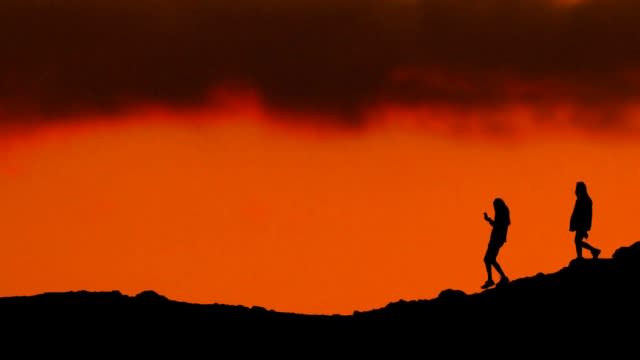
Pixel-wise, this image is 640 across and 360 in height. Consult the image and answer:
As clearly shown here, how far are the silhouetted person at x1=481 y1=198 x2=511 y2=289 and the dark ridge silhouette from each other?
2.42ft

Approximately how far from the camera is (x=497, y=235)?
45438mm

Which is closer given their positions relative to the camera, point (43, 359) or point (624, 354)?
point (624, 354)

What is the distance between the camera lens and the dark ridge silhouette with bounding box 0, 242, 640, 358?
41625mm

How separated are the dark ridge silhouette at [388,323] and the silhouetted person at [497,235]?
0.74m

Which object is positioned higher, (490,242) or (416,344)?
(490,242)

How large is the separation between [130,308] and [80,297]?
66.5 inches

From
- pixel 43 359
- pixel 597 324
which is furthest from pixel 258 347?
pixel 597 324

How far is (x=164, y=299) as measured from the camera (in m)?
46.2

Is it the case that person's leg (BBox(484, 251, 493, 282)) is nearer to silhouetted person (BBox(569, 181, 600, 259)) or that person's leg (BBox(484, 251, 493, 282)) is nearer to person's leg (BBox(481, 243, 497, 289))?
person's leg (BBox(481, 243, 497, 289))

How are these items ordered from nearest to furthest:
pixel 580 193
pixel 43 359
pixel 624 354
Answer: pixel 624 354
pixel 43 359
pixel 580 193

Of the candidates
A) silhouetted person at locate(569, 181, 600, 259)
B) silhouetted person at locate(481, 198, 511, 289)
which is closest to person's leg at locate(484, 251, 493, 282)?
silhouetted person at locate(481, 198, 511, 289)

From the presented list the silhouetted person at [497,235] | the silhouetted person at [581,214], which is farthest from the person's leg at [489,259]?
the silhouetted person at [581,214]

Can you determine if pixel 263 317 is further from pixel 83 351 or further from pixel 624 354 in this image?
pixel 624 354

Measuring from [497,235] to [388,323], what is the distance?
3867mm
